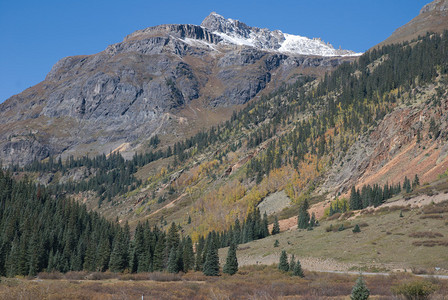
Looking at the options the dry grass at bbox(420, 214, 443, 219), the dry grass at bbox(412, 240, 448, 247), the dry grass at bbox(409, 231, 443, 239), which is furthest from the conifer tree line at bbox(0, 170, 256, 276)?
the dry grass at bbox(420, 214, 443, 219)

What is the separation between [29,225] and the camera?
88.5m

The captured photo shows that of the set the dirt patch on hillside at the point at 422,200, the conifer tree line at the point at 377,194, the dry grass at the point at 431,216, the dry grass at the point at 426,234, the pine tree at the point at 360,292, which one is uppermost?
the conifer tree line at the point at 377,194

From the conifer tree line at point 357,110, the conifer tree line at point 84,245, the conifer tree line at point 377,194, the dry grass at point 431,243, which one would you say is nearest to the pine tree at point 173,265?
the conifer tree line at point 84,245

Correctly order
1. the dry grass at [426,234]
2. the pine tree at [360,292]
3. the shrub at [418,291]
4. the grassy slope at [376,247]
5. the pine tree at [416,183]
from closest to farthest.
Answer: the shrub at [418,291], the pine tree at [360,292], the grassy slope at [376,247], the dry grass at [426,234], the pine tree at [416,183]

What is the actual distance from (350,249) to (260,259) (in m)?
20.7

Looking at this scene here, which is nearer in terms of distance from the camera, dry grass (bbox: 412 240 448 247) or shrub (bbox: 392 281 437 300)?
shrub (bbox: 392 281 437 300)

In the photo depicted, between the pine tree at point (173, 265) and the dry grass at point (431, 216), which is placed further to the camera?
the dry grass at point (431, 216)

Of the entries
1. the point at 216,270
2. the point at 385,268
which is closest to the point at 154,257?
the point at 216,270

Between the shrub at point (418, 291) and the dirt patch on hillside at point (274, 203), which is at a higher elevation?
the dirt patch on hillside at point (274, 203)

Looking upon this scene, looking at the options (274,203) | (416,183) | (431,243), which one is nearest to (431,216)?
(431,243)

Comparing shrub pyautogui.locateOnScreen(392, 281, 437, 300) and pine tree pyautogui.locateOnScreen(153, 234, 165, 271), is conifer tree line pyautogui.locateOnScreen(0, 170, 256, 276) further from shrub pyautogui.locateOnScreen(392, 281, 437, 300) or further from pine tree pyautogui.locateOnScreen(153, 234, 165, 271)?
shrub pyautogui.locateOnScreen(392, 281, 437, 300)

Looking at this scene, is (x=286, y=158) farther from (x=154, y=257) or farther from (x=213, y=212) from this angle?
(x=154, y=257)

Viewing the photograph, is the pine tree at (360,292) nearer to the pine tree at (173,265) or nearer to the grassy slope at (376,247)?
the grassy slope at (376,247)

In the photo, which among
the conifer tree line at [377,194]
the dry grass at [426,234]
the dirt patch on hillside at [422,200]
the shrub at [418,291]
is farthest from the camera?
the conifer tree line at [377,194]
